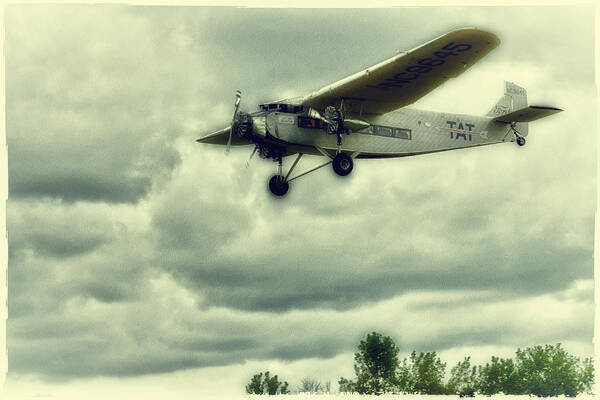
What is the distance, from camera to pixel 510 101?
41.4 meters

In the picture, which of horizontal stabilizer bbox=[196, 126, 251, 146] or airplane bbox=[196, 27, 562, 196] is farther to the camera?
horizontal stabilizer bbox=[196, 126, 251, 146]

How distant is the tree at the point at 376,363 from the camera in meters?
57.9

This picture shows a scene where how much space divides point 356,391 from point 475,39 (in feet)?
105

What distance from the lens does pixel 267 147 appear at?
34250 millimetres

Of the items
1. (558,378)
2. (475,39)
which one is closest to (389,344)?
(558,378)

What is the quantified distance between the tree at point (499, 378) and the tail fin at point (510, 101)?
24.1m

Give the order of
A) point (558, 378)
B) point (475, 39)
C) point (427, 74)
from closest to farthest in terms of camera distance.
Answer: point (475, 39) < point (427, 74) < point (558, 378)

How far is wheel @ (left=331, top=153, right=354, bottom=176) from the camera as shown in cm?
3425

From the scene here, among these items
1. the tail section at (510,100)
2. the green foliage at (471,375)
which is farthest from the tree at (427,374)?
the tail section at (510,100)

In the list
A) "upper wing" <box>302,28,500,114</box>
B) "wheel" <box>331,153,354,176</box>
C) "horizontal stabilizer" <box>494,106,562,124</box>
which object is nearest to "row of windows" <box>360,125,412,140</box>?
"upper wing" <box>302,28,500,114</box>

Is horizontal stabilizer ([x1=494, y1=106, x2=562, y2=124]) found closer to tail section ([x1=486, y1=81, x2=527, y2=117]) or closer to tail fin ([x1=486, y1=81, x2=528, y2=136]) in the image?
tail fin ([x1=486, y1=81, x2=528, y2=136])

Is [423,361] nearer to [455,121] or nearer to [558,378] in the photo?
[558,378]

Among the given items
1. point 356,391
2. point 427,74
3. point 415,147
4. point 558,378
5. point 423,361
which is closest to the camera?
point 427,74

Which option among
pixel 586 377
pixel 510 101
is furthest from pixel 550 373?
pixel 510 101
